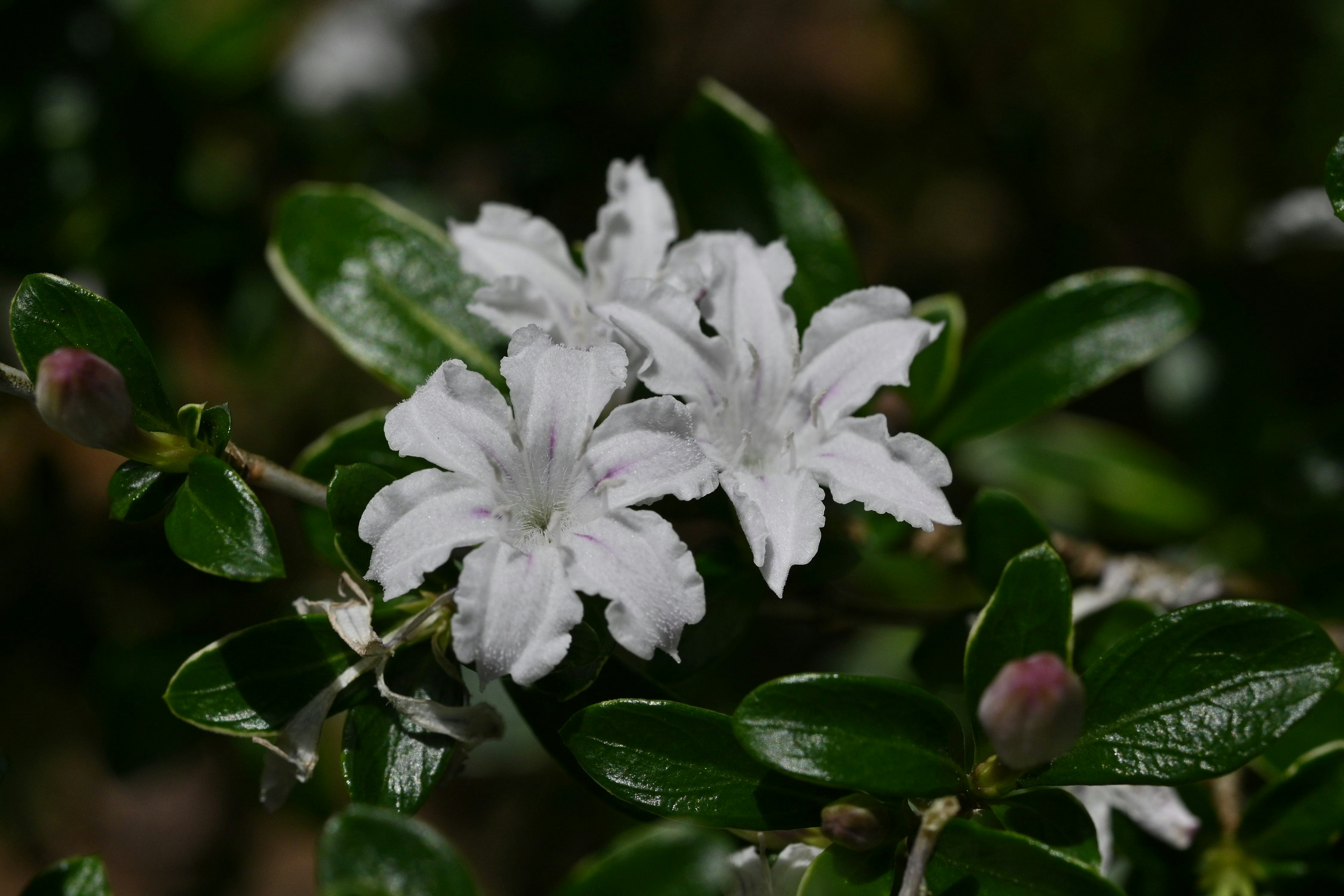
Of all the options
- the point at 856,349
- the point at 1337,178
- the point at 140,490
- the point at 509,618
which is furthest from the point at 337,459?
the point at 1337,178

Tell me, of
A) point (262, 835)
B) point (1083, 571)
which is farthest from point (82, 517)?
point (1083, 571)

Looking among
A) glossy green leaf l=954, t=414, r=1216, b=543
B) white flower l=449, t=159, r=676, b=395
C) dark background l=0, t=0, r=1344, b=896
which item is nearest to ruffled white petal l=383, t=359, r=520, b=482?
white flower l=449, t=159, r=676, b=395

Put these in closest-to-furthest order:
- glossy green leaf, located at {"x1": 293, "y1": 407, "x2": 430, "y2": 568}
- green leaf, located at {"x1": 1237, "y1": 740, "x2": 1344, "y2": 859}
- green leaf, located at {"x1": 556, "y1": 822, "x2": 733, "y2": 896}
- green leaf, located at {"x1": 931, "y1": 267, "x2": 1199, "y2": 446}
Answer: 1. green leaf, located at {"x1": 556, "y1": 822, "x2": 733, "y2": 896}
2. glossy green leaf, located at {"x1": 293, "y1": 407, "x2": 430, "y2": 568}
3. green leaf, located at {"x1": 1237, "y1": 740, "x2": 1344, "y2": 859}
4. green leaf, located at {"x1": 931, "y1": 267, "x2": 1199, "y2": 446}

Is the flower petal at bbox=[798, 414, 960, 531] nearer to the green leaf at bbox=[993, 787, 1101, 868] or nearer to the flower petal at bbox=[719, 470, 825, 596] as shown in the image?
the flower petal at bbox=[719, 470, 825, 596]

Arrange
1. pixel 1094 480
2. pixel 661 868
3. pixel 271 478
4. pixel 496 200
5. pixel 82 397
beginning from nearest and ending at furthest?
pixel 661 868, pixel 82 397, pixel 271 478, pixel 1094 480, pixel 496 200

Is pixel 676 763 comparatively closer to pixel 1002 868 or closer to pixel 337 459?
pixel 1002 868

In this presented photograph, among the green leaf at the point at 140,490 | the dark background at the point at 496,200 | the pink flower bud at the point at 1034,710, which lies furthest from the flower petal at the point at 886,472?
the dark background at the point at 496,200
